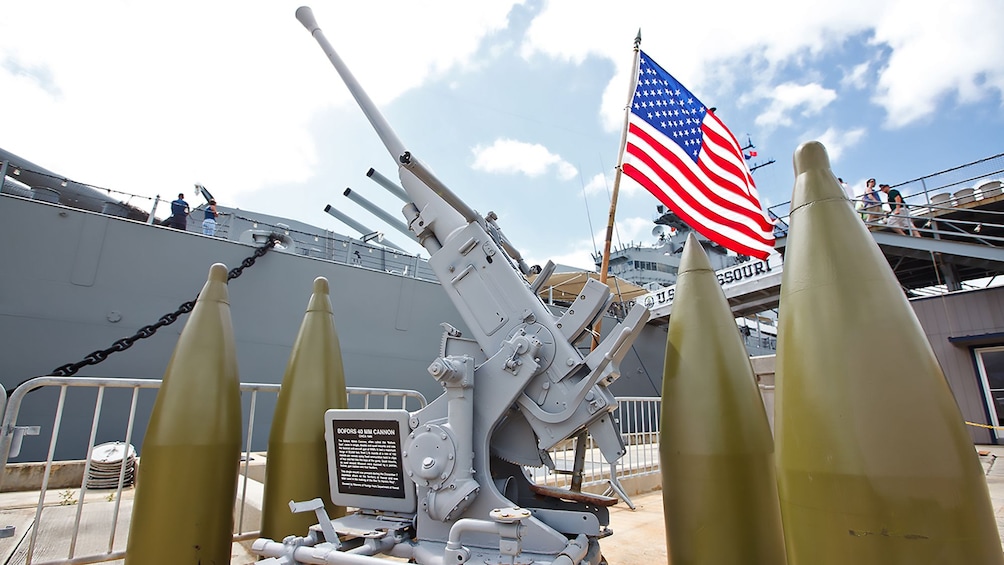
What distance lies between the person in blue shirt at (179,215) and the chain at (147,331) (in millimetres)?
1264

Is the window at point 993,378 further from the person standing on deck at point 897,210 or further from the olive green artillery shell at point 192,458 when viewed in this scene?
the olive green artillery shell at point 192,458

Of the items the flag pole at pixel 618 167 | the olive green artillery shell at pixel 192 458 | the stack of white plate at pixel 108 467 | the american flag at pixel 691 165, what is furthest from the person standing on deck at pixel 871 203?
the stack of white plate at pixel 108 467

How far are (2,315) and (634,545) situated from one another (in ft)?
27.5

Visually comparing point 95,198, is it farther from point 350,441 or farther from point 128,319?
point 350,441

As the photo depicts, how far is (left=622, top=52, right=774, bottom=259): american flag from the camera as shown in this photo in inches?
207

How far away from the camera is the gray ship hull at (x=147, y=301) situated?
662 cm

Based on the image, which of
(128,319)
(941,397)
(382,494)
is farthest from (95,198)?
(941,397)

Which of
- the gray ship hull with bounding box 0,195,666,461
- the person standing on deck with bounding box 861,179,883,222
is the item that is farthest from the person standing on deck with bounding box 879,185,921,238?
the gray ship hull with bounding box 0,195,666,461

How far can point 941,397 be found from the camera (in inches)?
55.5

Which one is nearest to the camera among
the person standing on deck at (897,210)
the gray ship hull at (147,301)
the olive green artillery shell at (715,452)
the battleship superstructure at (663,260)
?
the olive green artillery shell at (715,452)

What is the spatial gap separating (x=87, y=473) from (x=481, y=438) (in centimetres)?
218

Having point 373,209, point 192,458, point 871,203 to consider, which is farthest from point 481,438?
point 871,203

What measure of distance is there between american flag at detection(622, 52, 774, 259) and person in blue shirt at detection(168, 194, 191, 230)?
749cm

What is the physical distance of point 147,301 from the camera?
7477 mm
